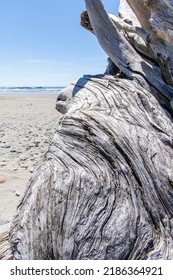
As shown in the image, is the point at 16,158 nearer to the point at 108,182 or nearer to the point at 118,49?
the point at 118,49

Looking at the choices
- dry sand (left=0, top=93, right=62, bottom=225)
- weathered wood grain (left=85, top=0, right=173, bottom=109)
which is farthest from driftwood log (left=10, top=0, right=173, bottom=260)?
dry sand (left=0, top=93, right=62, bottom=225)

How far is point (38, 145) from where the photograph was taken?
7180mm

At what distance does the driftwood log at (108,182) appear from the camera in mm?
1890

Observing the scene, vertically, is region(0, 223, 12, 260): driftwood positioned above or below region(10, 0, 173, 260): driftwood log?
below

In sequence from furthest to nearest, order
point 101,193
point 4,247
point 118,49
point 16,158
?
point 16,158
point 118,49
point 4,247
point 101,193

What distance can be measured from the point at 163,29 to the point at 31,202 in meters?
1.73

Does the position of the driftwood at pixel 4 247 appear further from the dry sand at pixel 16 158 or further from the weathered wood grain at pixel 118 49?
the weathered wood grain at pixel 118 49

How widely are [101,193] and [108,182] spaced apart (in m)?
0.09

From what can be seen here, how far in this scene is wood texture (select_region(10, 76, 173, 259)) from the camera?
1.89 meters

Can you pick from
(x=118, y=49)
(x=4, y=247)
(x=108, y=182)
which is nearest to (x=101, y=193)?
(x=108, y=182)

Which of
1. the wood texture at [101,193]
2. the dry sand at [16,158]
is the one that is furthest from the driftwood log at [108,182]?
the dry sand at [16,158]

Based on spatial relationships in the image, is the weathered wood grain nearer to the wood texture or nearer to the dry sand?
the wood texture

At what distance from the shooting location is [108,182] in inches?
79.3
